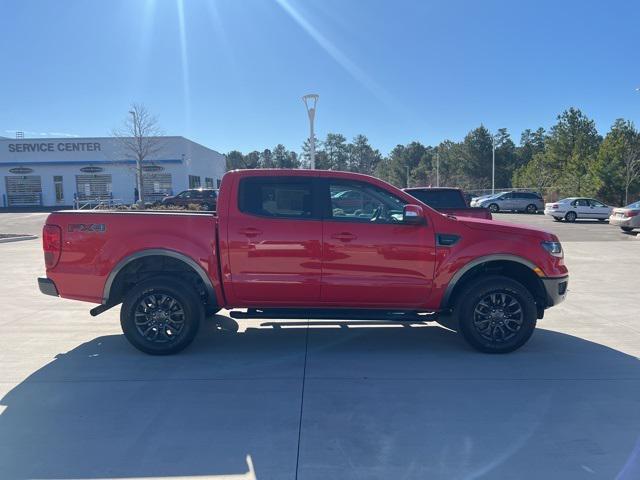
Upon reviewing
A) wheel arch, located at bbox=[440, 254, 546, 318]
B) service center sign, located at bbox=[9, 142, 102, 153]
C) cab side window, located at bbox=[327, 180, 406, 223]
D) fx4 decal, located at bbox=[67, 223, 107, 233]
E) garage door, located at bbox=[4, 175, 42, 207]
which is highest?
service center sign, located at bbox=[9, 142, 102, 153]

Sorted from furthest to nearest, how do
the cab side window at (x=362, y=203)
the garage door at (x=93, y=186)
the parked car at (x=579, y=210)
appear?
the garage door at (x=93, y=186)
the parked car at (x=579, y=210)
the cab side window at (x=362, y=203)

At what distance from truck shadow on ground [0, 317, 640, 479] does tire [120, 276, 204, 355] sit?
0.20m

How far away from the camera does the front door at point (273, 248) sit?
5141 millimetres

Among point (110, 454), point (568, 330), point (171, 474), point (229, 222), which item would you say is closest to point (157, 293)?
point (229, 222)

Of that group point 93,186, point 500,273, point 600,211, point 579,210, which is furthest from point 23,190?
point 500,273

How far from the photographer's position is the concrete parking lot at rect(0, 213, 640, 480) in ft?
10.8

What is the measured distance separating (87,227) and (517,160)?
79.1m

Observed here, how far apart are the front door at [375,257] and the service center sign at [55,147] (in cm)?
4563

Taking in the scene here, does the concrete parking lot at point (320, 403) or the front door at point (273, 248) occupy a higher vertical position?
the front door at point (273, 248)

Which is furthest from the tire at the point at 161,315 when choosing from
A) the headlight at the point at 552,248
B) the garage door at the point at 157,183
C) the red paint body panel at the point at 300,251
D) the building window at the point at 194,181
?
the building window at the point at 194,181

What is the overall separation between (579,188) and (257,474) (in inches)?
1672

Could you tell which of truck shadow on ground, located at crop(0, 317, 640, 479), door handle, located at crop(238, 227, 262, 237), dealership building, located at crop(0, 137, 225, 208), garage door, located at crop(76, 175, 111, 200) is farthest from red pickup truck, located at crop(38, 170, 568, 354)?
garage door, located at crop(76, 175, 111, 200)

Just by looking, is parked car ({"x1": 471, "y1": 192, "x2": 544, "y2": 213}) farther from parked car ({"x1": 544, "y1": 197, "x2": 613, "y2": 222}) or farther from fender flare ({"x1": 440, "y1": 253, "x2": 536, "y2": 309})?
fender flare ({"x1": 440, "y1": 253, "x2": 536, "y2": 309})

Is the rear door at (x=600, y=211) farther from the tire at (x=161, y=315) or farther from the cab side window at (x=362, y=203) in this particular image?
the tire at (x=161, y=315)
